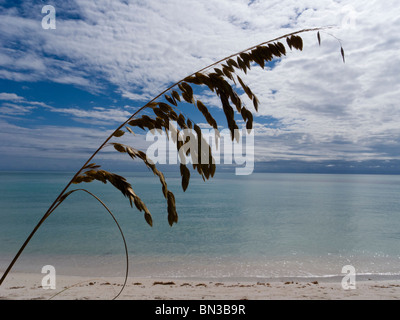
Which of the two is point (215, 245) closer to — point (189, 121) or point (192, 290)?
point (192, 290)

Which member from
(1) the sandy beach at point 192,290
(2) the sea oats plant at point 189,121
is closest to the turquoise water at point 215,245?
(1) the sandy beach at point 192,290

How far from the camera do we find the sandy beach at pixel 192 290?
6016 mm

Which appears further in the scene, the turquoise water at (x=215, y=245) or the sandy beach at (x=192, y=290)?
the turquoise water at (x=215, y=245)

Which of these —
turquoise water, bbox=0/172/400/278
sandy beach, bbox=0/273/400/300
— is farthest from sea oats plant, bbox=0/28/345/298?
turquoise water, bbox=0/172/400/278

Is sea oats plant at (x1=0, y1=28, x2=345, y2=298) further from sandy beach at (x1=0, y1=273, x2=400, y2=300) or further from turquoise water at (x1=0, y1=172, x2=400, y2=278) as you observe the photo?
turquoise water at (x1=0, y1=172, x2=400, y2=278)

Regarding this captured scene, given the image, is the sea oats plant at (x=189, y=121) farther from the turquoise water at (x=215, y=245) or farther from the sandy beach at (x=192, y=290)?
the turquoise water at (x=215, y=245)

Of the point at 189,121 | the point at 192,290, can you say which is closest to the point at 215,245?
the point at 192,290
